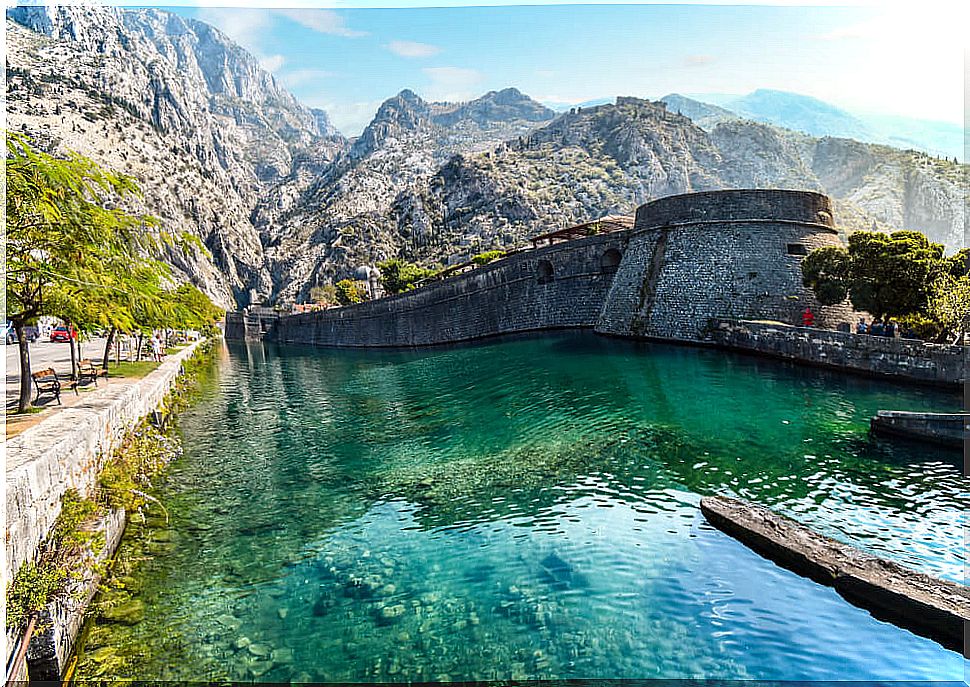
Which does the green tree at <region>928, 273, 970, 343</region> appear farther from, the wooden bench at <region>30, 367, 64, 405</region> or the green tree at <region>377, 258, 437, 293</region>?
the green tree at <region>377, 258, 437, 293</region>

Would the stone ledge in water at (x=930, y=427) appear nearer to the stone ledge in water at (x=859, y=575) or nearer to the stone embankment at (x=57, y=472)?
the stone ledge in water at (x=859, y=575)

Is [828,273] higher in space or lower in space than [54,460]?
higher

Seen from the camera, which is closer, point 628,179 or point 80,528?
point 80,528

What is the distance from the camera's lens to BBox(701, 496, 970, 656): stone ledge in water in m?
6.53

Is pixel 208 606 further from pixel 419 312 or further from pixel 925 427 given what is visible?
pixel 419 312

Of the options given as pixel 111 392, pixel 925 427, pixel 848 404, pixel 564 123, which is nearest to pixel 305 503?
pixel 111 392

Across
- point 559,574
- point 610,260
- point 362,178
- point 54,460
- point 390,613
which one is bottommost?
point 390,613

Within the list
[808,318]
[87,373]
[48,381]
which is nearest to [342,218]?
[808,318]

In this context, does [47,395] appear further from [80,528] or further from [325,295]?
[325,295]

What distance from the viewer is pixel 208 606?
24.4 ft

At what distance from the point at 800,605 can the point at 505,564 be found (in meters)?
3.87

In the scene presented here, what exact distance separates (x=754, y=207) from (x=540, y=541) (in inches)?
960

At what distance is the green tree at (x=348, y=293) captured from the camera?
8938 centimetres

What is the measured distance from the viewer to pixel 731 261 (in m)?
27.4
